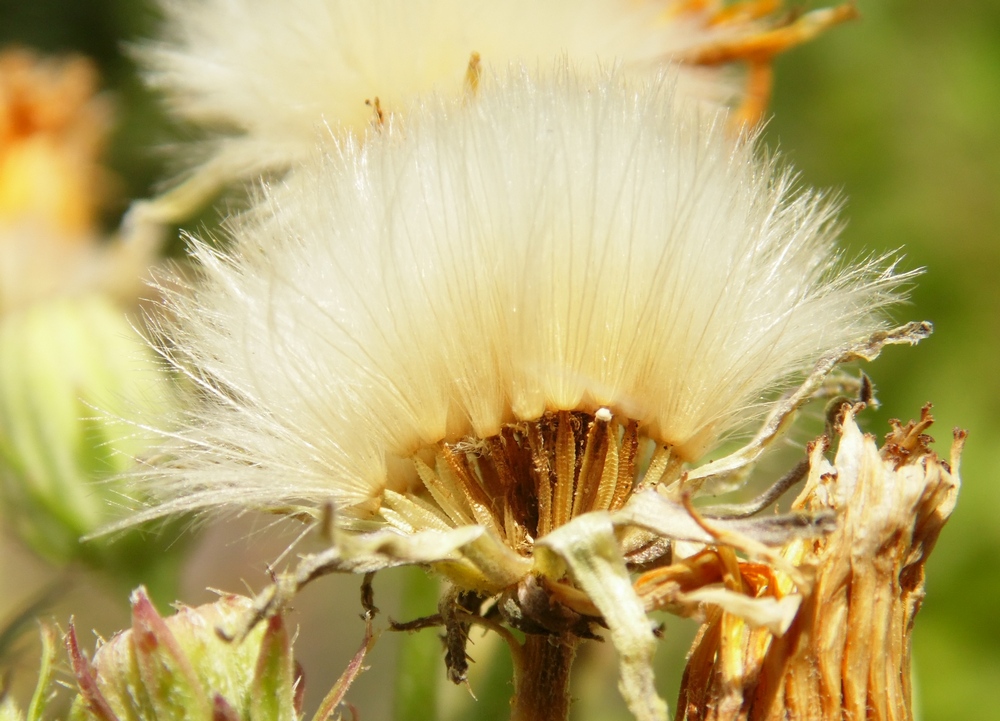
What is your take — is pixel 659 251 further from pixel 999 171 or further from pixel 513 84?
pixel 999 171

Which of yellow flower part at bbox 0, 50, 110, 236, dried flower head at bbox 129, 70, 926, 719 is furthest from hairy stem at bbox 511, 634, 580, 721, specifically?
yellow flower part at bbox 0, 50, 110, 236

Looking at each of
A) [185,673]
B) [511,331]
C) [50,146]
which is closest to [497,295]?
[511,331]

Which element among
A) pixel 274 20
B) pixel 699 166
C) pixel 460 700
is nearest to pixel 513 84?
pixel 699 166

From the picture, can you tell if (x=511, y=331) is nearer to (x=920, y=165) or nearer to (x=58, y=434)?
(x=58, y=434)

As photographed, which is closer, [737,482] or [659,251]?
[659,251]

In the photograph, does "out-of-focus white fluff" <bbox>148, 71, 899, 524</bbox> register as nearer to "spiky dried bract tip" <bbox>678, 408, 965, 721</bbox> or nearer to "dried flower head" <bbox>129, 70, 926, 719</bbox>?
"dried flower head" <bbox>129, 70, 926, 719</bbox>

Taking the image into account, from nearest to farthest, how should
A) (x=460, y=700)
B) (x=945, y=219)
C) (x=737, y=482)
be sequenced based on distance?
(x=737, y=482), (x=460, y=700), (x=945, y=219)

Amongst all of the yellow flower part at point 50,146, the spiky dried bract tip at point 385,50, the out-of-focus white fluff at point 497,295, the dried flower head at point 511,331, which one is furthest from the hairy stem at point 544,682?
the yellow flower part at point 50,146
